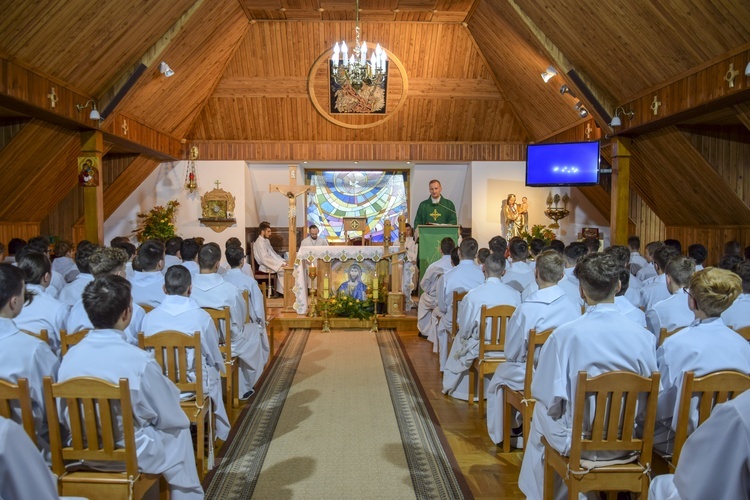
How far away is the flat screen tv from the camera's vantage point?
387 inches

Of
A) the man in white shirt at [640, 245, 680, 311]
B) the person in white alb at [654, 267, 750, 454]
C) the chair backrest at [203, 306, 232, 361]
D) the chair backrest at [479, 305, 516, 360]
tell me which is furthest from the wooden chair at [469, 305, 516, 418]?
the chair backrest at [203, 306, 232, 361]

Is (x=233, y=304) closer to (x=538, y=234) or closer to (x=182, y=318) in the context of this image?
(x=182, y=318)

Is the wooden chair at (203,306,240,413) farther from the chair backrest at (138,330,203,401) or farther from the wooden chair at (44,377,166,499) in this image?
the wooden chair at (44,377,166,499)

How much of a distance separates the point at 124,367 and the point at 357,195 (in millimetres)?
12558

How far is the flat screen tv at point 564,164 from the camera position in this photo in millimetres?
9828

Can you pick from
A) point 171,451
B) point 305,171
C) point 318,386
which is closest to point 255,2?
point 305,171

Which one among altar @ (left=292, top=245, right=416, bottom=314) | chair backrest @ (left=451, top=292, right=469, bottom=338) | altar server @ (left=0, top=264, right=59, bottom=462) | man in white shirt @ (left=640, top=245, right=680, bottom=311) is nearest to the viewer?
altar server @ (left=0, top=264, right=59, bottom=462)

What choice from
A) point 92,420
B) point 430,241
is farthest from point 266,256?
point 92,420

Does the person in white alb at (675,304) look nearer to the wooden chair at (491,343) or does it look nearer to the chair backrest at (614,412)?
the wooden chair at (491,343)

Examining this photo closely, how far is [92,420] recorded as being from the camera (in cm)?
277

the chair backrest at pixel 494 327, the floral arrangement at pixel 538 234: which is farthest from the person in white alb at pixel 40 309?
the floral arrangement at pixel 538 234

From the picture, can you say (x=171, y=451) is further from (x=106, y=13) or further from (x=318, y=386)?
(x=106, y=13)

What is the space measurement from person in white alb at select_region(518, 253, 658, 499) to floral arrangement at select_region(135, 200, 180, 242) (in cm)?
1094

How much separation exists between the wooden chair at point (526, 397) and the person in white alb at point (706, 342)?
905 mm
